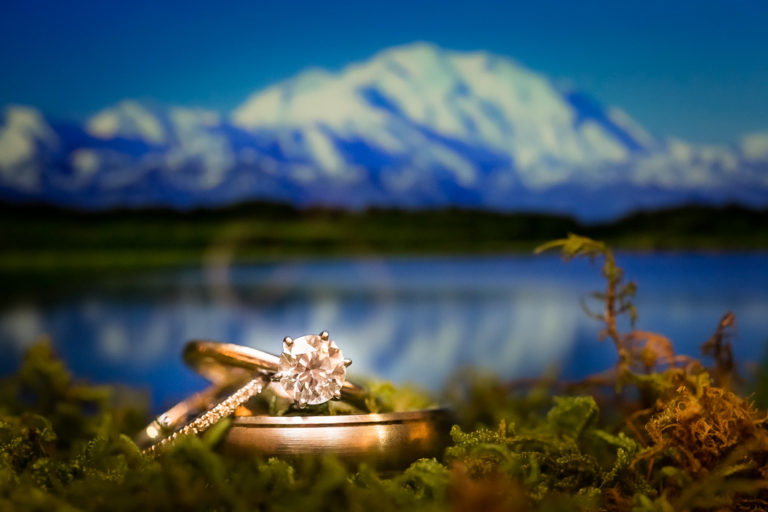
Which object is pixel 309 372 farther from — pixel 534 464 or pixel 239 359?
pixel 534 464

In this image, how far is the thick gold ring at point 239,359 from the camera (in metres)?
0.97

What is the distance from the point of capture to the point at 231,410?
0.93 metres

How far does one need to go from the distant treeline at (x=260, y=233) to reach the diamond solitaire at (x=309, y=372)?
1.67 meters

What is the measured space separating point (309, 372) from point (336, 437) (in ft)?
0.34

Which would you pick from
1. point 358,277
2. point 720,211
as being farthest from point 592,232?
point 358,277

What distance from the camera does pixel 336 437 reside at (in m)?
0.86

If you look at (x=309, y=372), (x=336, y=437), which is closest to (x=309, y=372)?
(x=309, y=372)

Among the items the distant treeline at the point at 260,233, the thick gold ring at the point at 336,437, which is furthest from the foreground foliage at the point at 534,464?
the distant treeline at the point at 260,233

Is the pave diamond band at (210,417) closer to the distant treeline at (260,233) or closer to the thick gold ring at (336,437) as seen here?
the thick gold ring at (336,437)

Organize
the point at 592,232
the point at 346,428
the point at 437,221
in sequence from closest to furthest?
the point at 346,428 < the point at 592,232 < the point at 437,221

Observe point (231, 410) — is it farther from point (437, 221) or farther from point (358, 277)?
point (437, 221)

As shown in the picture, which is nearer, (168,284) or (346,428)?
(346,428)

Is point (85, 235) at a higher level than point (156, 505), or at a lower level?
higher

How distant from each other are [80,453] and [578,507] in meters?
0.52
